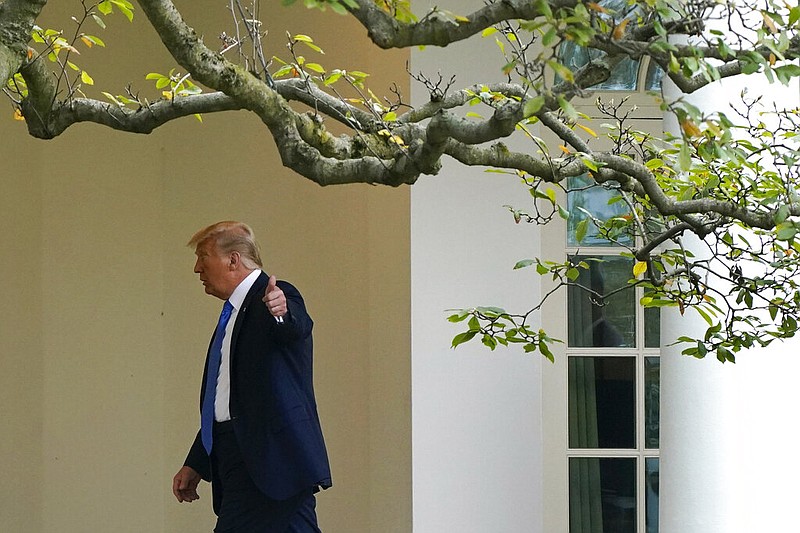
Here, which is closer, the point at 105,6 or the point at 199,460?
the point at 105,6

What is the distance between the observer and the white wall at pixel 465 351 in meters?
4.95

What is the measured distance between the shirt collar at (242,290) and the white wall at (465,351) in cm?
110

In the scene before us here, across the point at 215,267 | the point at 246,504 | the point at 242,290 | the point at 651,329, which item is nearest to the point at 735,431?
the point at 246,504

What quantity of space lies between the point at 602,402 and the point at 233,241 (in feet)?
7.52

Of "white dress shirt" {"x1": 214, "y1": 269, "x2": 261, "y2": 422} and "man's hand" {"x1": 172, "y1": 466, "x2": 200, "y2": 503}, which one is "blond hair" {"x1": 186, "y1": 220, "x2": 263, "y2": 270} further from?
"man's hand" {"x1": 172, "y1": 466, "x2": 200, "y2": 503}

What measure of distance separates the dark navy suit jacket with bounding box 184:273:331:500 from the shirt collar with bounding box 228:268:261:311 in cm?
9

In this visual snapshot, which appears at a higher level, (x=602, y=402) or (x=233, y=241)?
(x=233, y=241)

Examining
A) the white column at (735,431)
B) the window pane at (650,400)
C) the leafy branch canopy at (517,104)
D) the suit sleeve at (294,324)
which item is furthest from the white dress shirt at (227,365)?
the window pane at (650,400)

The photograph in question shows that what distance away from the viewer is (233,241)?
404 cm

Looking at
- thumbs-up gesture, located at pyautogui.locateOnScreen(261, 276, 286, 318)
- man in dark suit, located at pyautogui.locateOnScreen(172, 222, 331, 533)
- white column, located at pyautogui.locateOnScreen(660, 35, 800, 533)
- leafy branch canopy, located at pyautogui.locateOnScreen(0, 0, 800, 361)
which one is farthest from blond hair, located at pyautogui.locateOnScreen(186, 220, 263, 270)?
white column, located at pyautogui.locateOnScreen(660, 35, 800, 533)

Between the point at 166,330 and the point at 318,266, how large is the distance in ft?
2.97

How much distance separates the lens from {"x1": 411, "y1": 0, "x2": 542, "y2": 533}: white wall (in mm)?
4949

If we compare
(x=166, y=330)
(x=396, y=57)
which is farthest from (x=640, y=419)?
(x=166, y=330)

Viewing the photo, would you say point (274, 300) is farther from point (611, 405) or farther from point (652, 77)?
point (652, 77)
